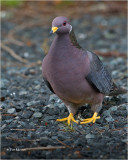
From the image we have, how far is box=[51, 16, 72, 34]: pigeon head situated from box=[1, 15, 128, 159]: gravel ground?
45.6 inches

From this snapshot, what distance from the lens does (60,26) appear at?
152 inches

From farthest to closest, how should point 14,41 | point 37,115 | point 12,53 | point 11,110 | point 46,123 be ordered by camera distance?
point 14,41 < point 12,53 < point 11,110 < point 37,115 < point 46,123

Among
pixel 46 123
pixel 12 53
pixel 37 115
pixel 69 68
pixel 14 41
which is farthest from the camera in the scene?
pixel 14 41

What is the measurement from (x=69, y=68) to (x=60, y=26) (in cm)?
50

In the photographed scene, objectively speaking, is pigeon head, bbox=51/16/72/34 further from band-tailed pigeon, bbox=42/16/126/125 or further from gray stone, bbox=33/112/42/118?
gray stone, bbox=33/112/42/118

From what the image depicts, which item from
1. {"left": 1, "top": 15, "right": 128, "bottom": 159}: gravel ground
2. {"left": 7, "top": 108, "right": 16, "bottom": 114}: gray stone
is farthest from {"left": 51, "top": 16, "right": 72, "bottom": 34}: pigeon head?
{"left": 7, "top": 108, "right": 16, "bottom": 114}: gray stone

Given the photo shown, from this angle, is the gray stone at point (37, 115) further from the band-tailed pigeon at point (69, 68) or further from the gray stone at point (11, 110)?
the band-tailed pigeon at point (69, 68)

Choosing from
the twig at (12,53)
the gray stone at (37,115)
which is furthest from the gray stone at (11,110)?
the twig at (12,53)

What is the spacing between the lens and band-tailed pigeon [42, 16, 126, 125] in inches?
151

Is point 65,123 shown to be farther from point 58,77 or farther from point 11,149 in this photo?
point 11,149

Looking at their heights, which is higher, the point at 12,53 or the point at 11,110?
the point at 12,53

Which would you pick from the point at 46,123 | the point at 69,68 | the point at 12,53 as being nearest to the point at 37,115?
the point at 46,123

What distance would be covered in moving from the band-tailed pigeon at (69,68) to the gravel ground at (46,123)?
44cm

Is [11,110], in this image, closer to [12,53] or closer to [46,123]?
[46,123]
